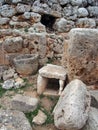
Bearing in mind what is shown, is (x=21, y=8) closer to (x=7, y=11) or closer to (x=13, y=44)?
(x=7, y=11)

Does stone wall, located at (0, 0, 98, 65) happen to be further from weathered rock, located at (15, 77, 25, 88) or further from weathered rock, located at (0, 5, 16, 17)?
weathered rock, located at (15, 77, 25, 88)

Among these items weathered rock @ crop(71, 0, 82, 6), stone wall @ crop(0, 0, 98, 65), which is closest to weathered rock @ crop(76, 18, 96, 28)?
stone wall @ crop(0, 0, 98, 65)

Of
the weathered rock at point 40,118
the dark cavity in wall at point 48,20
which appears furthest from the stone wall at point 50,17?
the weathered rock at point 40,118

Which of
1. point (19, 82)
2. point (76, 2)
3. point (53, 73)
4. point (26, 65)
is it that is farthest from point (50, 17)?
point (53, 73)

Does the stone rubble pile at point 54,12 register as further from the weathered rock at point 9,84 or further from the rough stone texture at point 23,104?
the rough stone texture at point 23,104

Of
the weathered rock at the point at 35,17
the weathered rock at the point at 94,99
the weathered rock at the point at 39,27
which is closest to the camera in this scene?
the weathered rock at the point at 94,99

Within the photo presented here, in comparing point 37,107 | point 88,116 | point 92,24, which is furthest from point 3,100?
point 92,24

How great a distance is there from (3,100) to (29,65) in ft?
3.36

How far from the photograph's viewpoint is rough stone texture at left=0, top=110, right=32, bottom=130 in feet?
12.8

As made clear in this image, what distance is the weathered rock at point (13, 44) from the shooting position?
5973 mm

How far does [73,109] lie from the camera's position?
372 centimetres

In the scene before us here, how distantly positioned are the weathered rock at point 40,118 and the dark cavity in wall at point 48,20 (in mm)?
4737

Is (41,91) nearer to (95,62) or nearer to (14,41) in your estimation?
(95,62)

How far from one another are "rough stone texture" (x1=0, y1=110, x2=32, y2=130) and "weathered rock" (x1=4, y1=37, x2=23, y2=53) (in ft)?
6.60
